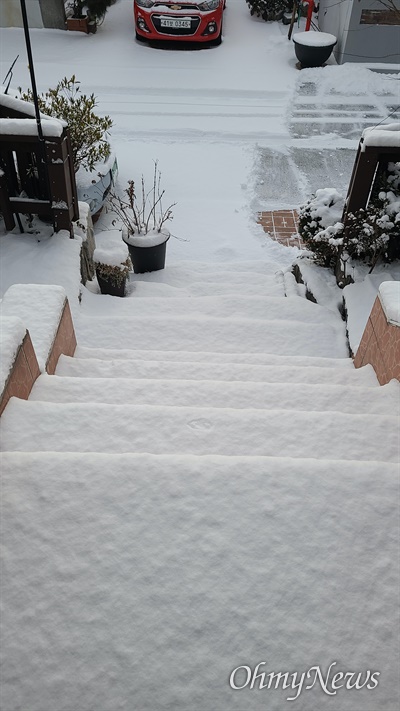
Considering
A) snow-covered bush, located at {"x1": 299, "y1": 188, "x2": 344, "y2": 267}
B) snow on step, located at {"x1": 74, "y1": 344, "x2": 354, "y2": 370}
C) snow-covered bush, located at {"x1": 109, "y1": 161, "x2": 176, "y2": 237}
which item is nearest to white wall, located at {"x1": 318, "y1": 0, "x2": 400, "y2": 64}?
snow-covered bush, located at {"x1": 109, "y1": 161, "x2": 176, "y2": 237}

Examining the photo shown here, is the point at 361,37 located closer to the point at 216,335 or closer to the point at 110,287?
the point at 110,287

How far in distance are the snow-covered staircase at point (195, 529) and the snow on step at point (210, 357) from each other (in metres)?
0.77

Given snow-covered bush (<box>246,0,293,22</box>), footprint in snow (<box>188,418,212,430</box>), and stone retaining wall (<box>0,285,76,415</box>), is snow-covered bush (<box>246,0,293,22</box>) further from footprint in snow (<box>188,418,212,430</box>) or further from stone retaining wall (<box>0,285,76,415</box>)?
footprint in snow (<box>188,418,212,430</box>)

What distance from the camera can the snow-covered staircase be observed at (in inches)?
65.1

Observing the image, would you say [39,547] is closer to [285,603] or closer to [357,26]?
[285,603]

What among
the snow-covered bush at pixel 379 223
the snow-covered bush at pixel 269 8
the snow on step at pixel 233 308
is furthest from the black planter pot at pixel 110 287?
the snow-covered bush at pixel 269 8

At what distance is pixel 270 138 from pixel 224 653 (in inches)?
325

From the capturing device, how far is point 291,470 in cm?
211

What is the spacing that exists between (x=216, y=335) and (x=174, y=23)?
28.9 feet

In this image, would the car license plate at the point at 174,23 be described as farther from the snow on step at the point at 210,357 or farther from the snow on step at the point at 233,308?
the snow on step at the point at 210,357

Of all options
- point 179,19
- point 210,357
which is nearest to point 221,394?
point 210,357

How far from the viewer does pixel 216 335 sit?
4.25 m

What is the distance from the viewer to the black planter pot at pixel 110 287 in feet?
15.9

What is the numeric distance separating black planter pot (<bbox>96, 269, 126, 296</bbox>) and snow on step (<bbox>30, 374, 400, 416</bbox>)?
2024 mm
